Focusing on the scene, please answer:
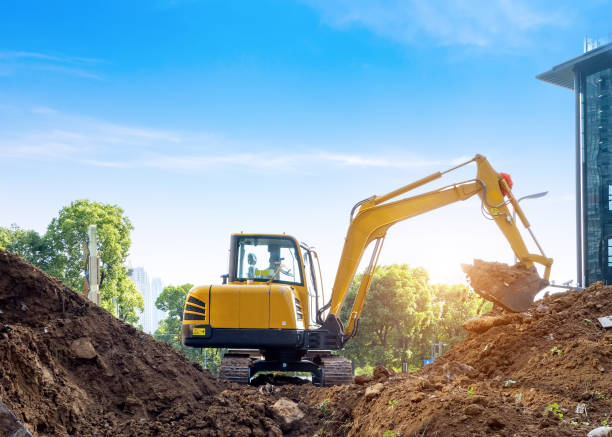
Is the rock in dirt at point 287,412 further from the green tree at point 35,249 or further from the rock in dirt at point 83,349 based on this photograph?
the green tree at point 35,249

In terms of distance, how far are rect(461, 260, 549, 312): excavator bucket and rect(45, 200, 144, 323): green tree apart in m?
28.0

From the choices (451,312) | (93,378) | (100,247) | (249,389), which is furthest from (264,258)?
(451,312)

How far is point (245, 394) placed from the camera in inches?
369

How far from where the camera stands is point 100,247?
116ft

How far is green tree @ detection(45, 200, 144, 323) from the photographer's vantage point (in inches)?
1371

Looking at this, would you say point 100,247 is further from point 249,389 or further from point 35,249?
point 249,389

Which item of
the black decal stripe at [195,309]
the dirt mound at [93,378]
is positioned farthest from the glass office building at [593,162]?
the dirt mound at [93,378]

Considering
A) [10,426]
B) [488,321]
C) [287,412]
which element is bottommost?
[287,412]

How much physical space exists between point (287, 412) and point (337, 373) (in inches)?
139

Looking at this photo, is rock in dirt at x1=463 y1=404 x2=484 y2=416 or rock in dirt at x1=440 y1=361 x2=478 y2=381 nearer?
rock in dirt at x1=463 y1=404 x2=484 y2=416

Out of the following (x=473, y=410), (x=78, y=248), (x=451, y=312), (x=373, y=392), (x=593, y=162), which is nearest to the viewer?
(x=473, y=410)

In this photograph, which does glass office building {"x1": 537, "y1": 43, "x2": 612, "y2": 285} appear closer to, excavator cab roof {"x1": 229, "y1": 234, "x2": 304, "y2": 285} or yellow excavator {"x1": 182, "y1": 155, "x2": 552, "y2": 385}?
yellow excavator {"x1": 182, "y1": 155, "x2": 552, "y2": 385}

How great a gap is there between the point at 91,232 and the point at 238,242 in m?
6.93

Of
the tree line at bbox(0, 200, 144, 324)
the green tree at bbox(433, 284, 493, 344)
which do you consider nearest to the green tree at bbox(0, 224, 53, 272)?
Answer: the tree line at bbox(0, 200, 144, 324)
